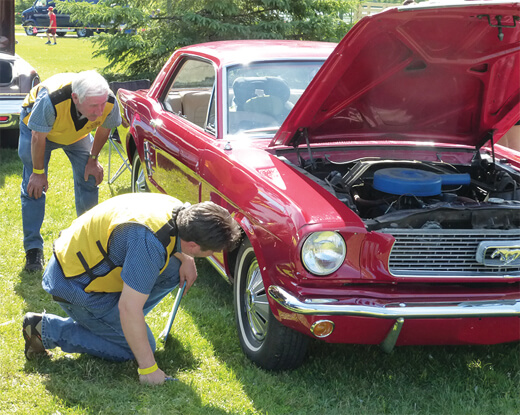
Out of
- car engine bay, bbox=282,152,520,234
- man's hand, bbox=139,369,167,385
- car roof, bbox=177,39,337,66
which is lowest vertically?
man's hand, bbox=139,369,167,385

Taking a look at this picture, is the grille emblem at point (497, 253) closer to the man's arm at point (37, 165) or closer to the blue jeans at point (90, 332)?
the blue jeans at point (90, 332)

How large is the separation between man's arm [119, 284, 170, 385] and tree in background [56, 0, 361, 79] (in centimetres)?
810

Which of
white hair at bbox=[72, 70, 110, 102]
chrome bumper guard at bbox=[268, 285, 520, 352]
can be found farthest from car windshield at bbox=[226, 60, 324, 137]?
chrome bumper guard at bbox=[268, 285, 520, 352]

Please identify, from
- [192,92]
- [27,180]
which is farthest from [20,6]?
[27,180]

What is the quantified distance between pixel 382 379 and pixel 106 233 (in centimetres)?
159

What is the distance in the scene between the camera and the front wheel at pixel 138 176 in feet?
19.1

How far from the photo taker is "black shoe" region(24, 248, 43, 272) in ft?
15.5

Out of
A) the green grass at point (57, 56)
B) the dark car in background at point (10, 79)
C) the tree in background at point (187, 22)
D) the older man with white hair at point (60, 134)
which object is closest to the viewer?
the older man with white hair at point (60, 134)

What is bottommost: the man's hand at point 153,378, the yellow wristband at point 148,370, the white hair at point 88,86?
the man's hand at point 153,378

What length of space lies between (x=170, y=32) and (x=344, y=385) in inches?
343

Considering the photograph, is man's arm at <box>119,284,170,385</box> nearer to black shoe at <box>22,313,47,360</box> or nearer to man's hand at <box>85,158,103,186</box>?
black shoe at <box>22,313,47,360</box>

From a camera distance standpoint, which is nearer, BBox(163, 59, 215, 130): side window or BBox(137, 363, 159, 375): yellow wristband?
BBox(137, 363, 159, 375): yellow wristband

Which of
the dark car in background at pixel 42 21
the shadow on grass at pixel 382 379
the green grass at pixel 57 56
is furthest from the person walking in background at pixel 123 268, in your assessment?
the dark car in background at pixel 42 21

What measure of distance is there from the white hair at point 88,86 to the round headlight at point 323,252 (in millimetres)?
1968
